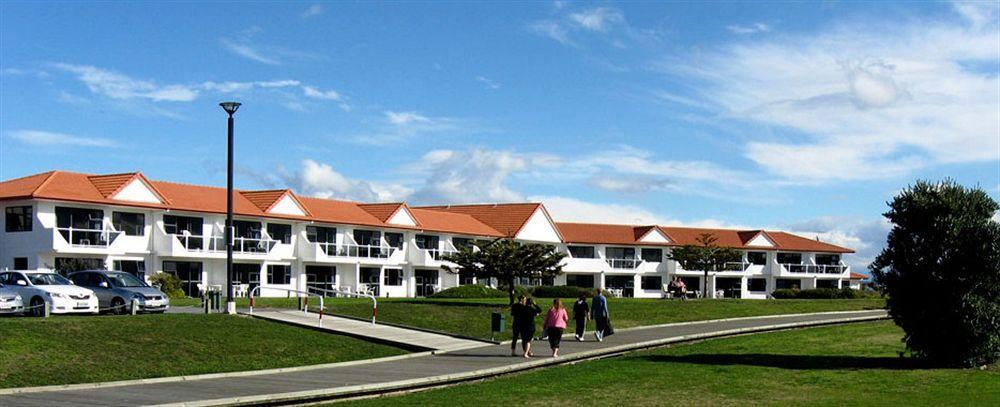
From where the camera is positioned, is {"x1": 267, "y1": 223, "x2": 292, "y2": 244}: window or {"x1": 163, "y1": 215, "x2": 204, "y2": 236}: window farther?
{"x1": 267, "y1": 223, "x2": 292, "y2": 244}: window

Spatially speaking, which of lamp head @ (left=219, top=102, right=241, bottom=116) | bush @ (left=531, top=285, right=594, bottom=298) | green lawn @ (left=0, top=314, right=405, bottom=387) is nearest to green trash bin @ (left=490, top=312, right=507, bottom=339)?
green lawn @ (left=0, top=314, right=405, bottom=387)

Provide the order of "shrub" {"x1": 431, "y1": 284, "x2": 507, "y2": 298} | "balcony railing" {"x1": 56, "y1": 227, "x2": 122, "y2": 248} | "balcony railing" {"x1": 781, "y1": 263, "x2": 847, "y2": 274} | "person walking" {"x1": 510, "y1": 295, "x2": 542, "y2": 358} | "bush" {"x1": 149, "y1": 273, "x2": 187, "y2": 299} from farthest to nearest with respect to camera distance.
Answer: "balcony railing" {"x1": 781, "y1": 263, "x2": 847, "y2": 274}, "shrub" {"x1": 431, "y1": 284, "x2": 507, "y2": 298}, "balcony railing" {"x1": 56, "y1": 227, "x2": 122, "y2": 248}, "bush" {"x1": 149, "y1": 273, "x2": 187, "y2": 299}, "person walking" {"x1": 510, "y1": 295, "x2": 542, "y2": 358}

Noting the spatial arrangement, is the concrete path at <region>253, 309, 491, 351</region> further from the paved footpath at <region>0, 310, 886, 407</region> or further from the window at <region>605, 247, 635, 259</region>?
the window at <region>605, 247, 635, 259</region>

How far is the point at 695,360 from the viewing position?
28.1 m

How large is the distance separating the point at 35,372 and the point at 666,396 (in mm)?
12536

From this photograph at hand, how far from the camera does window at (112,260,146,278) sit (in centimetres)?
5378

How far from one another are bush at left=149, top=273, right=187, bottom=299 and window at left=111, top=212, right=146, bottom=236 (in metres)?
3.75

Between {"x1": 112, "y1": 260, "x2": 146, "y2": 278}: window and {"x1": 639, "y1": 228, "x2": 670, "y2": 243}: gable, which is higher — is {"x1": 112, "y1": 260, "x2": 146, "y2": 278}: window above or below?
below

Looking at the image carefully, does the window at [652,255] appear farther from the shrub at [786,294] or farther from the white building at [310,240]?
the shrub at [786,294]

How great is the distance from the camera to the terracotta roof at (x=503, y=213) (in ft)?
266

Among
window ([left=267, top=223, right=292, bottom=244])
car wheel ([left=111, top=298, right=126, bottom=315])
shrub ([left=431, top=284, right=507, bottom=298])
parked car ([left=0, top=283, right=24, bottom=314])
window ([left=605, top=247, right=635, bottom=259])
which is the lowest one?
shrub ([left=431, top=284, right=507, bottom=298])

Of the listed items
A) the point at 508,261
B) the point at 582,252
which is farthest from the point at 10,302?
the point at 582,252

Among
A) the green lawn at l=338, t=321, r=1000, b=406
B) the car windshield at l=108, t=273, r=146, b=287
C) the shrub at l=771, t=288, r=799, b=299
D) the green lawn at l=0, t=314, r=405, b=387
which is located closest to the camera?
the green lawn at l=338, t=321, r=1000, b=406

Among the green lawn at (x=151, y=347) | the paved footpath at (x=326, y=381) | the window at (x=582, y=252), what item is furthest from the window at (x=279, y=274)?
the paved footpath at (x=326, y=381)
